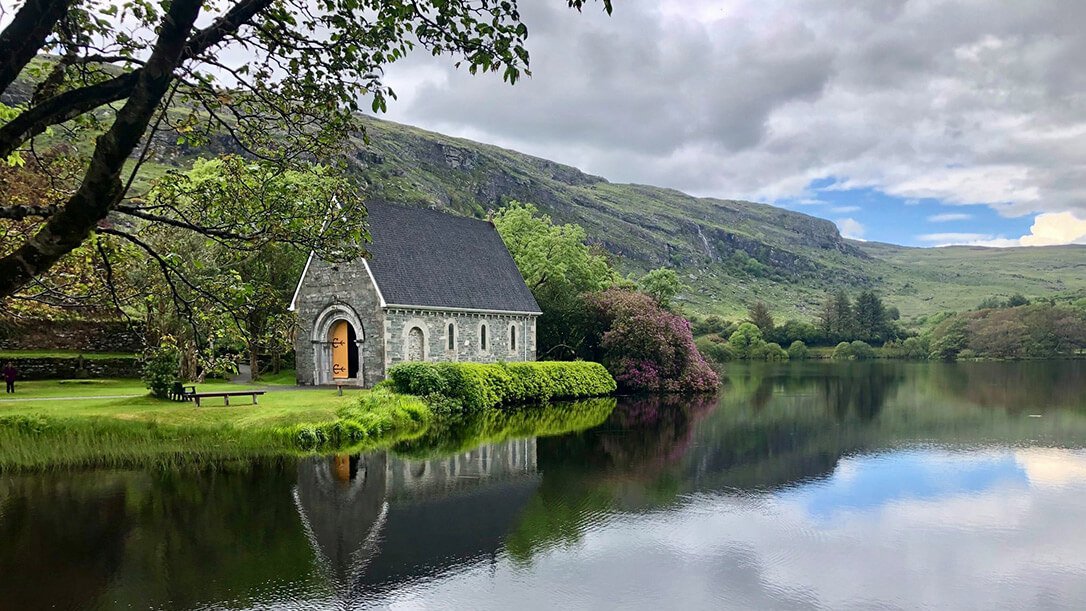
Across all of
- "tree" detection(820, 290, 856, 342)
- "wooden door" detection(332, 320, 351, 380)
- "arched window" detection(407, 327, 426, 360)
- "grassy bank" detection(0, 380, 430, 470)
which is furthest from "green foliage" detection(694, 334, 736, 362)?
"grassy bank" detection(0, 380, 430, 470)

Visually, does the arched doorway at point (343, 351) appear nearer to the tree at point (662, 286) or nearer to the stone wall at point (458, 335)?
the stone wall at point (458, 335)

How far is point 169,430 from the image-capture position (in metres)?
18.9

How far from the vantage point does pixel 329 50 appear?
657 cm

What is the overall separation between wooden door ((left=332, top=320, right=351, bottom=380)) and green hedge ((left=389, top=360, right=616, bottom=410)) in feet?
19.7

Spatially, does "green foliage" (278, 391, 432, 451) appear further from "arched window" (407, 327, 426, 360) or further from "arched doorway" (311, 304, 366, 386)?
"arched doorway" (311, 304, 366, 386)

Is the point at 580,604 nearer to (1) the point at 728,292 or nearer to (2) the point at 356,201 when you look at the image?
(2) the point at 356,201

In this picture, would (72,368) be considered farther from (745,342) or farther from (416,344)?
(745,342)

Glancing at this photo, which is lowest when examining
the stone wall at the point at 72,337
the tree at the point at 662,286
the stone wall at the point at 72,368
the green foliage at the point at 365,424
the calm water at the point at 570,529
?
the calm water at the point at 570,529

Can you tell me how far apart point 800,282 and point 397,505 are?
640 feet

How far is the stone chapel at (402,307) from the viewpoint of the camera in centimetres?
3141

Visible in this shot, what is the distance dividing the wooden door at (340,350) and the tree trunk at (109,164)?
28.1m

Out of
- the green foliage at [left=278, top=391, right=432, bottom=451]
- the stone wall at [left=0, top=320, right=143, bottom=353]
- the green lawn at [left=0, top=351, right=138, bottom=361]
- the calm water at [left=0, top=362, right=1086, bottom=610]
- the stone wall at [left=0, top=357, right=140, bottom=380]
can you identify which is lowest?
the calm water at [left=0, top=362, right=1086, bottom=610]

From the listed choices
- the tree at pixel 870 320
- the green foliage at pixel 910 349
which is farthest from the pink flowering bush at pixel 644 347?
the tree at pixel 870 320

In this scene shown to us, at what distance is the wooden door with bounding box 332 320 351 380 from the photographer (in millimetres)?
33062
